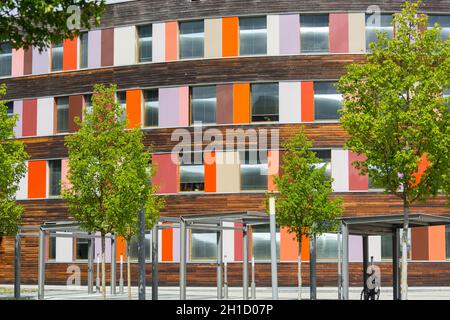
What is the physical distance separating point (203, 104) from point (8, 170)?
1480cm

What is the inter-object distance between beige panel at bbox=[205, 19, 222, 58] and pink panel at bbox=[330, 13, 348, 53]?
5.85 m

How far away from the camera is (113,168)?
103 feet

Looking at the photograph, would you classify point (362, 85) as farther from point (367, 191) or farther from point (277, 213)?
point (367, 191)

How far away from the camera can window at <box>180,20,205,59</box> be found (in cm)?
4512

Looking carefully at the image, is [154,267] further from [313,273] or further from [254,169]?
[254,169]

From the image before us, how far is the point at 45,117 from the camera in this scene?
48375 millimetres

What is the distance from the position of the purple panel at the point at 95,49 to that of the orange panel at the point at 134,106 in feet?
9.11

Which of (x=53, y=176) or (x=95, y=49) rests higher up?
(x=95, y=49)

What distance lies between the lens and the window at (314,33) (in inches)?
1737

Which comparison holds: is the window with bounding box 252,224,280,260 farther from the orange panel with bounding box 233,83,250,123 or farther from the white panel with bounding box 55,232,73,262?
the white panel with bounding box 55,232,73,262

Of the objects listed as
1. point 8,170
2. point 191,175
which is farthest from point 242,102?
point 8,170

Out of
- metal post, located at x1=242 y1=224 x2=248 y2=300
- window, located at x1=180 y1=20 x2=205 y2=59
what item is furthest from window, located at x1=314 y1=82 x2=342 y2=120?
metal post, located at x1=242 y1=224 x2=248 y2=300

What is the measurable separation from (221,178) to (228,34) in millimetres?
7584
